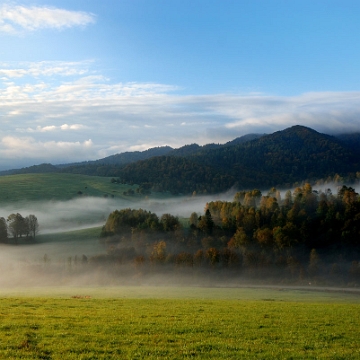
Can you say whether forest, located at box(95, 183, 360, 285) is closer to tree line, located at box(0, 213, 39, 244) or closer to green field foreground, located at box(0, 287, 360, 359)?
tree line, located at box(0, 213, 39, 244)

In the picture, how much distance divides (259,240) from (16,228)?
248 ft

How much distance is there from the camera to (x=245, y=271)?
280ft

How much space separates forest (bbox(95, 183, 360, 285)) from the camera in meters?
85.3

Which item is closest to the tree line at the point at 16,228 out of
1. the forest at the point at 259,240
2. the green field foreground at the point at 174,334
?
the forest at the point at 259,240

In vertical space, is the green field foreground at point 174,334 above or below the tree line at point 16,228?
above

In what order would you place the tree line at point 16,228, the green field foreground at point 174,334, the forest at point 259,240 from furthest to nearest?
the tree line at point 16,228, the forest at point 259,240, the green field foreground at point 174,334

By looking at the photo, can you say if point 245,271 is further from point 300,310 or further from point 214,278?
point 300,310

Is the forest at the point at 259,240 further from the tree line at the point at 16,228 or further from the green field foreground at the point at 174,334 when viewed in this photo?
the green field foreground at the point at 174,334

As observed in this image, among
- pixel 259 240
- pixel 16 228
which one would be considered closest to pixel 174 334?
pixel 259 240

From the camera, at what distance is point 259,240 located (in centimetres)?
9612

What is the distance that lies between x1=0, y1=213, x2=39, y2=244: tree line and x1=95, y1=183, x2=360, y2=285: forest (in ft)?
92.4

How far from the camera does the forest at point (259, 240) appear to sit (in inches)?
3359

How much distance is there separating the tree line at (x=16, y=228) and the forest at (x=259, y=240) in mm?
28158

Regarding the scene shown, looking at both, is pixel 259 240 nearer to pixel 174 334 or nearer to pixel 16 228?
pixel 16 228
